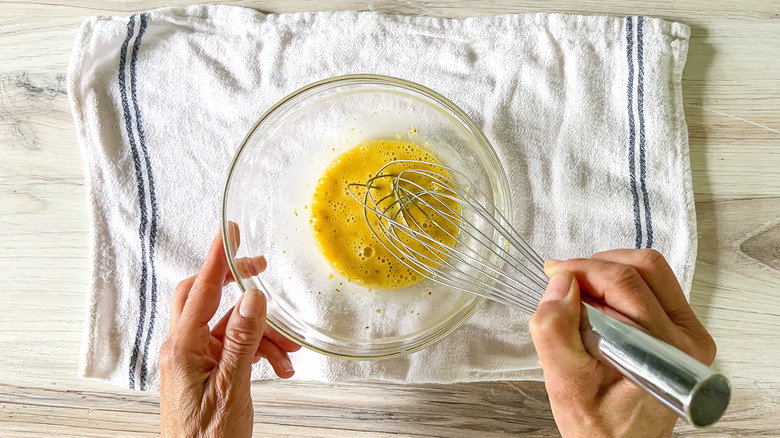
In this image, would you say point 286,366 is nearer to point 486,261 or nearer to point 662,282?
point 486,261

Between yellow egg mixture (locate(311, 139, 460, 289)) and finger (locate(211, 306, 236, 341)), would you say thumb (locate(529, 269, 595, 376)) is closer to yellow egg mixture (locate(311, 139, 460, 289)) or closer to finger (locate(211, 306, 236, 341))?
yellow egg mixture (locate(311, 139, 460, 289))

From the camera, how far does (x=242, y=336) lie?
0.64 metres

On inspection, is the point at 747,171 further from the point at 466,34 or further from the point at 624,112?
the point at 466,34

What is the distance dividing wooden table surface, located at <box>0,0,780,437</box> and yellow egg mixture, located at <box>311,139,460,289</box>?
0.59 ft

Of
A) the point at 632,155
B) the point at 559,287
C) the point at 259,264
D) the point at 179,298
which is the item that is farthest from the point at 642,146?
the point at 179,298

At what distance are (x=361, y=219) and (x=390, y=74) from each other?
0.72 ft

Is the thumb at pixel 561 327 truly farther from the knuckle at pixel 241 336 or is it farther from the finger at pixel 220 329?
the finger at pixel 220 329

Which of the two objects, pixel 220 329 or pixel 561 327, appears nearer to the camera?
pixel 561 327

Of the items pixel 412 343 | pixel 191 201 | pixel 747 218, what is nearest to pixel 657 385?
pixel 412 343

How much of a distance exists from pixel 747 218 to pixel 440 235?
457 millimetres

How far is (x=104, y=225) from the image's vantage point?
2.66 feet

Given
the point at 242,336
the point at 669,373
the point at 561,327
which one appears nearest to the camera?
the point at 669,373

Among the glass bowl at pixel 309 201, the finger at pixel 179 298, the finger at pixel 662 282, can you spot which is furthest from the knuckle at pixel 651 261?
the finger at pixel 179 298

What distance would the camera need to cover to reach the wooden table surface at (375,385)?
80 centimetres
